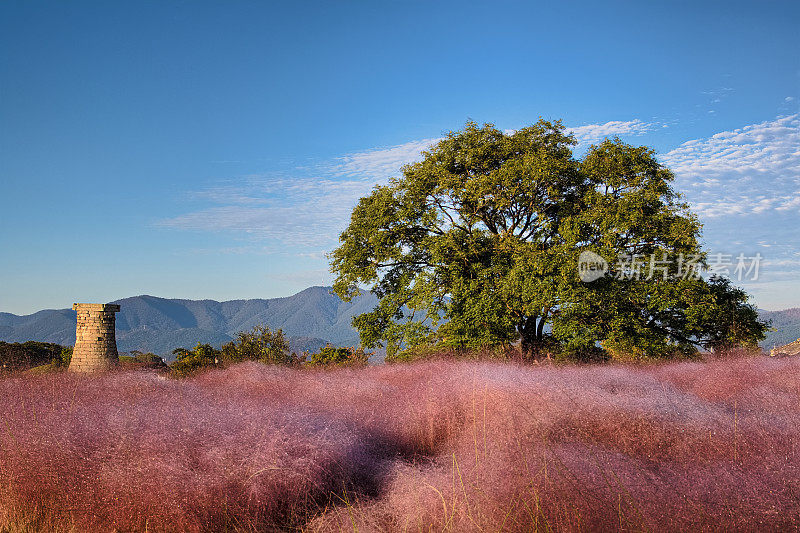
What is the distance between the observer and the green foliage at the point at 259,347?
16609 millimetres

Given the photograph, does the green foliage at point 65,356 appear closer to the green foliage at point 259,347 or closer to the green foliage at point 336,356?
the green foliage at point 259,347

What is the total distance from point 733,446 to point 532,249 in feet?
39.4

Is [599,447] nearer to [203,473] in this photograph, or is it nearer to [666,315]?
[203,473]

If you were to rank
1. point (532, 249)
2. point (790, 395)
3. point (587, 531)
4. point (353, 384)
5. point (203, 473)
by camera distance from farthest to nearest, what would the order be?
point (532, 249) < point (353, 384) < point (790, 395) < point (203, 473) < point (587, 531)

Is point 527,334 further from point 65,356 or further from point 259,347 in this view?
point 65,356

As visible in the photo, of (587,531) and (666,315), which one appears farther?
(666,315)

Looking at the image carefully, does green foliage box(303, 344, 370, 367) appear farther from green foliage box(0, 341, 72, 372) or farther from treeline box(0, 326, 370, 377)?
green foliage box(0, 341, 72, 372)

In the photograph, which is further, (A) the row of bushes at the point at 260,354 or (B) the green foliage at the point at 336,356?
(B) the green foliage at the point at 336,356

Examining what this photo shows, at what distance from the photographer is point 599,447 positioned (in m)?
4.23

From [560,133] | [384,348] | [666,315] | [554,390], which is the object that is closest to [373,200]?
[384,348]

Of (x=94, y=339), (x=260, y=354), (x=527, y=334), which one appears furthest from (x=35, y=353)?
(x=527, y=334)

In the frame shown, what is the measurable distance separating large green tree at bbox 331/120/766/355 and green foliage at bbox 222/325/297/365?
263cm

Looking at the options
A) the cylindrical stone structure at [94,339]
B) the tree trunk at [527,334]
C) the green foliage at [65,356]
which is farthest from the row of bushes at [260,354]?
the green foliage at [65,356]

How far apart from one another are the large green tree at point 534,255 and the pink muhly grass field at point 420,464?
381 inches
